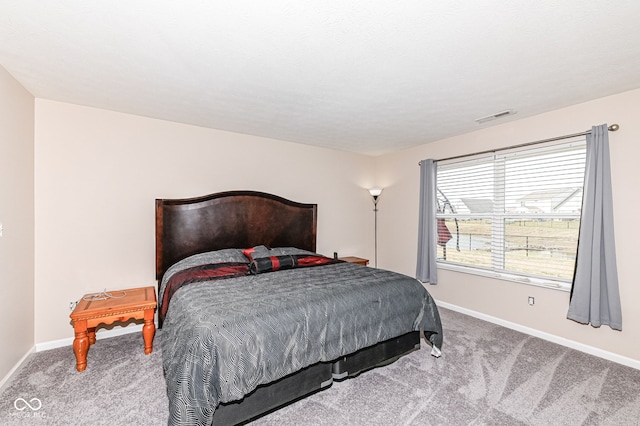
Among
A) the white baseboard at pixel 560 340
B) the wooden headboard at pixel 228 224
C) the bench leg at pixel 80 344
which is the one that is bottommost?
the white baseboard at pixel 560 340

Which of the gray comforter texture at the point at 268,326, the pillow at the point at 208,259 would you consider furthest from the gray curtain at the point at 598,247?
the pillow at the point at 208,259

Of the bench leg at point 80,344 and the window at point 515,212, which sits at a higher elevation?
the window at point 515,212

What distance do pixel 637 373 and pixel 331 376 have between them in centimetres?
271

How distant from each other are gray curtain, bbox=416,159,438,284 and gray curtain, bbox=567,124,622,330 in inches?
67.0

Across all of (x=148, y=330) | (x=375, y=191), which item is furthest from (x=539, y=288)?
(x=148, y=330)

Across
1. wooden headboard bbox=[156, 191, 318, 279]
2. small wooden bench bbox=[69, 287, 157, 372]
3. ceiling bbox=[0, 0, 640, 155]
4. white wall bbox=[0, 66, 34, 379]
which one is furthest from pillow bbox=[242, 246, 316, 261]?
white wall bbox=[0, 66, 34, 379]

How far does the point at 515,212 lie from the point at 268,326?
A: 3.28m

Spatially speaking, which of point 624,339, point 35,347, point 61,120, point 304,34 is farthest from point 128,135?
point 624,339

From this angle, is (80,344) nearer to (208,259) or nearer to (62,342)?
(62,342)

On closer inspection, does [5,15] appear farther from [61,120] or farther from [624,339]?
[624,339]

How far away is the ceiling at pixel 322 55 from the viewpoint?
1.59 metres

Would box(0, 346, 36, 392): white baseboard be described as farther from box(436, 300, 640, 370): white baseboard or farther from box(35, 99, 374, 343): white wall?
box(436, 300, 640, 370): white baseboard

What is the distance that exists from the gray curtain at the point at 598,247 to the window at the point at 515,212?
0.60 feet

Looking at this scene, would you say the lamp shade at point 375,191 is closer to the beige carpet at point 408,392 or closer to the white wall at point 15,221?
the beige carpet at point 408,392
